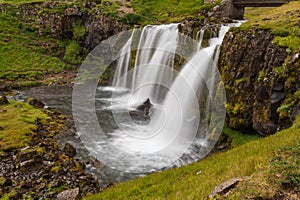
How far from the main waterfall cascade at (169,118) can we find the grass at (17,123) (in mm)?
4815

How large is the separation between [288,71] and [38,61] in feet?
181

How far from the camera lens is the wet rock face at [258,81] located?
17819 mm

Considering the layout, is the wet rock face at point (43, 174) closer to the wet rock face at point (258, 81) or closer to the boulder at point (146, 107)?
the boulder at point (146, 107)

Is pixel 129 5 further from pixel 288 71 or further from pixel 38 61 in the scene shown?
pixel 288 71

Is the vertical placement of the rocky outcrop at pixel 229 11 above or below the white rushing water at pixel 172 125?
above

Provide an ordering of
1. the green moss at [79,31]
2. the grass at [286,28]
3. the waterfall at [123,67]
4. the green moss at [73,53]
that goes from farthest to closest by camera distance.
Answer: the green moss at [79,31]
the green moss at [73,53]
the waterfall at [123,67]
the grass at [286,28]

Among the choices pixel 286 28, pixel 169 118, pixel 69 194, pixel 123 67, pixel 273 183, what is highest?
pixel 286 28

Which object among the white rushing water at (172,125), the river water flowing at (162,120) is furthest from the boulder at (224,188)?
the white rushing water at (172,125)

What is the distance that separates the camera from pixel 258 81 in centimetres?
2041

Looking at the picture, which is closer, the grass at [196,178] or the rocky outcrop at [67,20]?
the grass at [196,178]

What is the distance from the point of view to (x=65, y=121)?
3062 cm

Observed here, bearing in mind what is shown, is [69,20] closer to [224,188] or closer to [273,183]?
[224,188]

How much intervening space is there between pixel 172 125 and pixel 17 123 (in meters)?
15.6

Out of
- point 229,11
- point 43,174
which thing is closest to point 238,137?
point 43,174
